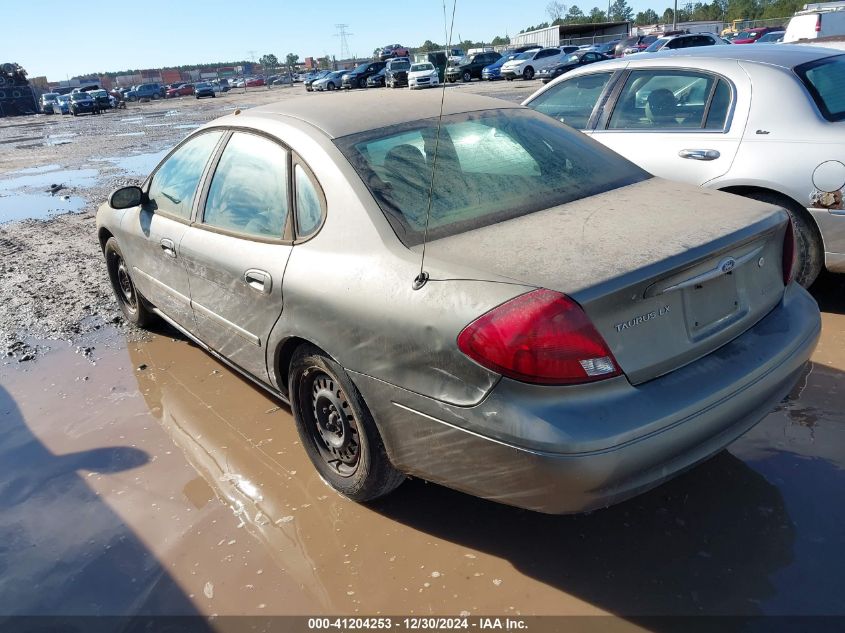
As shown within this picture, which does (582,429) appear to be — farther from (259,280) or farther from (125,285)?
(125,285)

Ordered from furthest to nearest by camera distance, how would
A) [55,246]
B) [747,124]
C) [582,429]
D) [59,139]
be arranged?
[59,139]
[55,246]
[747,124]
[582,429]

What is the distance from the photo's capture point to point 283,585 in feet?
8.56

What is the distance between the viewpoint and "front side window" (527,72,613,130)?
5.52m

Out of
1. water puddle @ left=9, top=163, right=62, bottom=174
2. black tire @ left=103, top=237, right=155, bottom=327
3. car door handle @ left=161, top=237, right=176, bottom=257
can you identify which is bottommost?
water puddle @ left=9, top=163, right=62, bottom=174

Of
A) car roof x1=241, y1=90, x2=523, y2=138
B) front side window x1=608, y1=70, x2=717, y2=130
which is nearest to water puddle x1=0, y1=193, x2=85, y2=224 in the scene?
car roof x1=241, y1=90, x2=523, y2=138

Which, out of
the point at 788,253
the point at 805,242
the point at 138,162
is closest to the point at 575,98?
the point at 805,242

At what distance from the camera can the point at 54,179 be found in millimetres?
14281

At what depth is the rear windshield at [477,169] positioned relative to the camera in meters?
2.73

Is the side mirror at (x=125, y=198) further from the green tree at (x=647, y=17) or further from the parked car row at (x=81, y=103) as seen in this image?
the green tree at (x=647, y=17)

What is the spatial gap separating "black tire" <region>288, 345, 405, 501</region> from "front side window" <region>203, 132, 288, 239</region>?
0.67 meters

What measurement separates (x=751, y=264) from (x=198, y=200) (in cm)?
281

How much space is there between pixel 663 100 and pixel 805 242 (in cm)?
151

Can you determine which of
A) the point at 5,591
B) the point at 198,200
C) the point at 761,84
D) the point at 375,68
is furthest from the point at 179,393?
the point at 375,68

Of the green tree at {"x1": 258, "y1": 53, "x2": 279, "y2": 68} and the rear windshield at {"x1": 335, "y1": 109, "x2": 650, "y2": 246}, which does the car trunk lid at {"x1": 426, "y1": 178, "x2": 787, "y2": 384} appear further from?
the green tree at {"x1": 258, "y1": 53, "x2": 279, "y2": 68}
